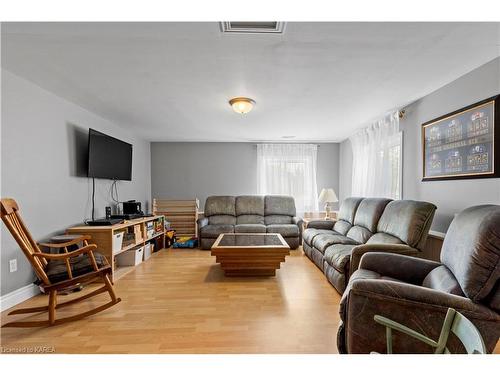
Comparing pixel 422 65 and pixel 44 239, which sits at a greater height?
pixel 422 65

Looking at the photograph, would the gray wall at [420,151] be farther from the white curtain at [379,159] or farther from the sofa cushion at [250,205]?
the sofa cushion at [250,205]

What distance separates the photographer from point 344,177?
5281mm

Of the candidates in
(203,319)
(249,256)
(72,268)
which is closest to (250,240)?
(249,256)

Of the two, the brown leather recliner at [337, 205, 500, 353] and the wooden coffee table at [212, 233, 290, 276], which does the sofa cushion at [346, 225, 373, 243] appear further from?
the brown leather recliner at [337, 205, 500, 353]

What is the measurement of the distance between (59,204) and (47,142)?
2.38 ft

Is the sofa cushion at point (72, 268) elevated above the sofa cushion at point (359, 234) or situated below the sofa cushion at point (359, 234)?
below

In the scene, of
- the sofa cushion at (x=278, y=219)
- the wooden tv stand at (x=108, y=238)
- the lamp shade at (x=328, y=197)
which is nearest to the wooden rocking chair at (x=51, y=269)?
the wooden tv stand at (x=108, y=238)

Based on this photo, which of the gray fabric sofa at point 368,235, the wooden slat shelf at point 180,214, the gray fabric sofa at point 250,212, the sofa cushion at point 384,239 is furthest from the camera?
the wooden slat shelf at point 180,214

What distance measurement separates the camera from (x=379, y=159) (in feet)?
11.9

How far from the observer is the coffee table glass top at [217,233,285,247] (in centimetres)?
299

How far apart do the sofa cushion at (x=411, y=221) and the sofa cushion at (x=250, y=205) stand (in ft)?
9.06

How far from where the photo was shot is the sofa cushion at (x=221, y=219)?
4.84 m
